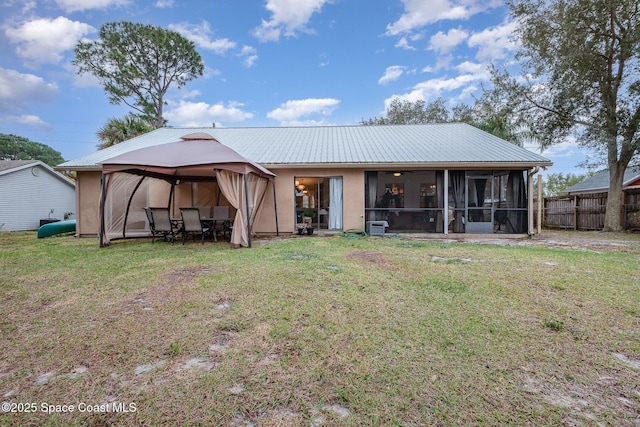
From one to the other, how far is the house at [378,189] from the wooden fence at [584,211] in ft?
19.1

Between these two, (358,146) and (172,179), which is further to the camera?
(358,146)

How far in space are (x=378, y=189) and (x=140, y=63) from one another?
63.7 ft

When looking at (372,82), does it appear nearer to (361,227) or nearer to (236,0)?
(236,0)

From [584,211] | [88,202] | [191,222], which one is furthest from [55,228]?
[584,211]

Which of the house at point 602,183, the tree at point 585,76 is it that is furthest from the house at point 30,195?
the house at point 602,183

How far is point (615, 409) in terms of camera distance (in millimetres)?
1639

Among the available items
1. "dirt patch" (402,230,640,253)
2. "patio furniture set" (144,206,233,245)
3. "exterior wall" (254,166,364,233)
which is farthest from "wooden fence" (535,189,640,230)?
"patio furniture set" (144,206,233,245)

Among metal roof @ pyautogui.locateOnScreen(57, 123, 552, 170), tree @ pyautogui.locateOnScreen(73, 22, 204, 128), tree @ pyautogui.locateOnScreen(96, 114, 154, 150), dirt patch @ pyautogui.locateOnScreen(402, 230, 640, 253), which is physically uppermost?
tree @ pyautogui.locateOnScreen(73, 22, 204, 128)

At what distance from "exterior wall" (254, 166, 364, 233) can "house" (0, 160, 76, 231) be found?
13450mm

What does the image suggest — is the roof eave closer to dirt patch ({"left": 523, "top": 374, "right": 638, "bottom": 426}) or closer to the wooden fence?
the wooden fence

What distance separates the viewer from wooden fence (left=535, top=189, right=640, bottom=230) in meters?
11.5

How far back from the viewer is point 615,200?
1140 centimetres

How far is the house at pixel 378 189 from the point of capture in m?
9.31

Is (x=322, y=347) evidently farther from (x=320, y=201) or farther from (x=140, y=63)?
(x=140, y=63)
